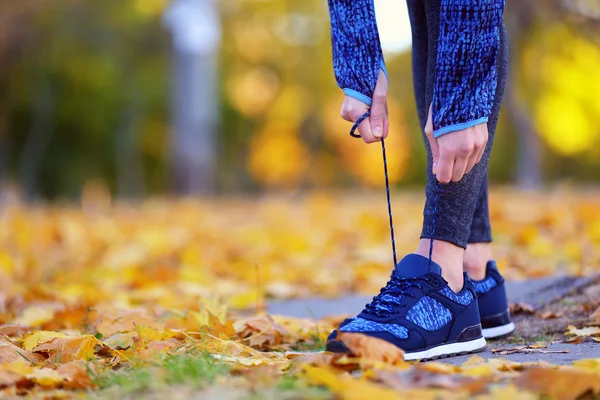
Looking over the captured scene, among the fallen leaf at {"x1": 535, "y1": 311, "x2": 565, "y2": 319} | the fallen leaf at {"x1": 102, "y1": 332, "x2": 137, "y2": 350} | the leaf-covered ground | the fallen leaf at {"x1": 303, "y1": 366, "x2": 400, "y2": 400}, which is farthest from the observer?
the fallen leaf at {"x1": 535, "y1": 311, "x2": 565, "y2": 319}

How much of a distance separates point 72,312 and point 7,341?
42 centimetres

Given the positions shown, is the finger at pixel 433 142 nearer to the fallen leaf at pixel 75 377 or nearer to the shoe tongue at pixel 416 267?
the shoe tongue at pixel 416 267

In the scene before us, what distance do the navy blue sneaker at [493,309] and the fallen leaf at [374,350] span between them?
0.51 m

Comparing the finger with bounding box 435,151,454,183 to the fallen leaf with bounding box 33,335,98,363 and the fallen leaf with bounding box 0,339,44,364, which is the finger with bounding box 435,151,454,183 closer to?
the fallen leaf with bounding box 33,335,98,363

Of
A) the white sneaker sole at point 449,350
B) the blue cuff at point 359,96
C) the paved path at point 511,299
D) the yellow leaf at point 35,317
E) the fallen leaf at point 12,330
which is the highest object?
the blue cuff at point 359,96

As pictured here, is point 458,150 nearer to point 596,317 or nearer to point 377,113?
point 377,113

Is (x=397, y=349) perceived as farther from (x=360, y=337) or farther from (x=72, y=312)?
(x=72, y=312)

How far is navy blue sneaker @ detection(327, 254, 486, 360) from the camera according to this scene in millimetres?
1371

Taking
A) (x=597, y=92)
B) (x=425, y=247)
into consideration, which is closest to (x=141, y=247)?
(x=425, y=247)

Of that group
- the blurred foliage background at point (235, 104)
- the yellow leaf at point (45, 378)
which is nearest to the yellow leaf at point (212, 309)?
the yellow leaf at point (45, 378)

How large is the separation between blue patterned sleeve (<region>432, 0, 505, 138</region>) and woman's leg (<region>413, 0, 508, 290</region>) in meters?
0.11

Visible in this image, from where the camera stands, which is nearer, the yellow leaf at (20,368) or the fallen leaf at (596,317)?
the yellow leaf at (20,368)

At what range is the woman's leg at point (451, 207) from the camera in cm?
148

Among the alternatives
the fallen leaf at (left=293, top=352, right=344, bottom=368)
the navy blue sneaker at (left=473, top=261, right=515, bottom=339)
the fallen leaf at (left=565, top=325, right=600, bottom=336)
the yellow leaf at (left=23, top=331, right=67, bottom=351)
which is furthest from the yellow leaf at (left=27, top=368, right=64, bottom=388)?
the fallen leaf at (left=565, top=325, right=600, bottom=336)
